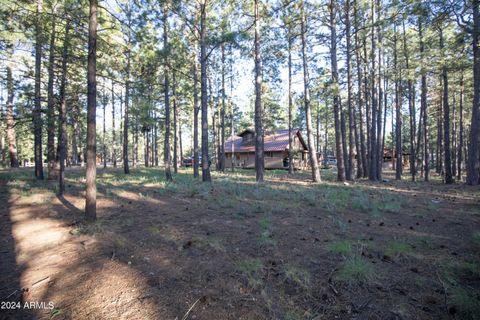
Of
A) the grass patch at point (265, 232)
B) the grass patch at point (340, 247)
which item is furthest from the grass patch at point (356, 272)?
the grass patch at point (265, 232)

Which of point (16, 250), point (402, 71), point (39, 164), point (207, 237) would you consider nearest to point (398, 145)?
point (402, 71)

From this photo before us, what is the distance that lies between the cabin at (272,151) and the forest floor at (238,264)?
2505 centimetres

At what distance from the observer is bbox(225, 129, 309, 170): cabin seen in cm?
3241

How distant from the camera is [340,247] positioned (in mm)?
4020

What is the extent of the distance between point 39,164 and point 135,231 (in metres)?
11.9

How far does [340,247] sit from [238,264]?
191cm

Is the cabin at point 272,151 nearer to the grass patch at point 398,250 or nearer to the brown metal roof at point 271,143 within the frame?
the brown metal roof at point 271,143

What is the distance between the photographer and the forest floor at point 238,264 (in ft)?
8.79

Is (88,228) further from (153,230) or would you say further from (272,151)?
(272,151)

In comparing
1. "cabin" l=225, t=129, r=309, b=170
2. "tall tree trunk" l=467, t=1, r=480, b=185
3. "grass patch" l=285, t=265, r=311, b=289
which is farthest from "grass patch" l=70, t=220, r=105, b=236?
"cabin" l=225, t=129, r=309, b=170

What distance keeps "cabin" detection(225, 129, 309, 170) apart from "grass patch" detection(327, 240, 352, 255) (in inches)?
1041

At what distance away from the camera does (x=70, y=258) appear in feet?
12.4

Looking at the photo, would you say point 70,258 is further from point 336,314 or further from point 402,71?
point 402,71

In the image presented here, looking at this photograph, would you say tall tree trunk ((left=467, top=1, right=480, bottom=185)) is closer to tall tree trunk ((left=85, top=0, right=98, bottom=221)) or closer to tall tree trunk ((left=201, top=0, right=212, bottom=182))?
tall tree trunk ((left=201, top=0, right=212, bottom=182))
